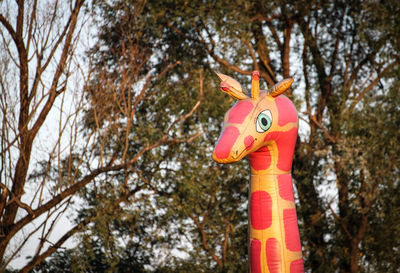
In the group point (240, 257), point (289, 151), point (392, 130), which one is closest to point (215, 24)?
point (392, 130)

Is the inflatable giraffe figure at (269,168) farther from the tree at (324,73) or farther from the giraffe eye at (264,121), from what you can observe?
the tree at (324,73)

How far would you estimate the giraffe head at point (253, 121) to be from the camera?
9.73 ft

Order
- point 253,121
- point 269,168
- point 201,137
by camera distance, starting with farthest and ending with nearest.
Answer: point 201,137
point 269,168
point 253,121

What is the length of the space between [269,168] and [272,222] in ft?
1.04

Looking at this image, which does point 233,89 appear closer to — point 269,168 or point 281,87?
point 281,87

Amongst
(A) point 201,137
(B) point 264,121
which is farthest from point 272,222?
(A) point 201,137

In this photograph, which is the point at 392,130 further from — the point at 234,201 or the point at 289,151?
the point at 289,151

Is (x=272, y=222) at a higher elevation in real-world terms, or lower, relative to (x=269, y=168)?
lower

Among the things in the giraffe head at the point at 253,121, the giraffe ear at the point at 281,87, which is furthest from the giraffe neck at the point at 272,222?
the giraffe ear at the point at 281,87

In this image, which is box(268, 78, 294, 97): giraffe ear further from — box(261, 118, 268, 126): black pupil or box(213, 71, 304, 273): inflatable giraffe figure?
box(261, 118, 268, 126): black pupil

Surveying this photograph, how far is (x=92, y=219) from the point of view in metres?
6.04

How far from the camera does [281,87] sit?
10.4 ft

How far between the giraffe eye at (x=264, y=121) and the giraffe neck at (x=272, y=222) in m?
0.17

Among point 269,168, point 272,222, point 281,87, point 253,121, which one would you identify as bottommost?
point 272,222
